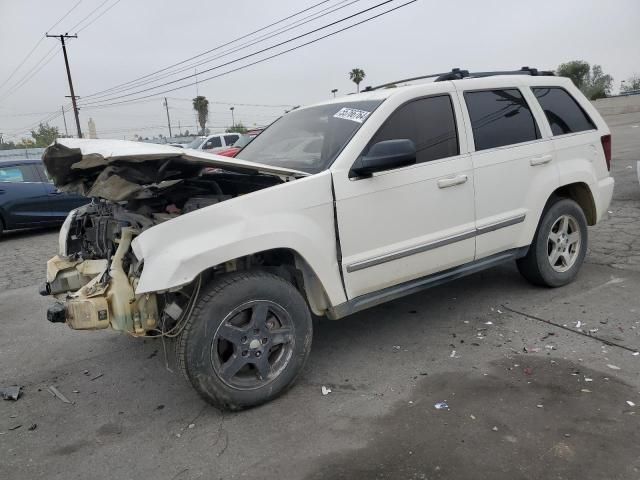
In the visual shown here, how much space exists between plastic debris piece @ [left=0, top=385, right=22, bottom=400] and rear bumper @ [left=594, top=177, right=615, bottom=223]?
5.18m

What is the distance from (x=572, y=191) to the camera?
507 centimetres

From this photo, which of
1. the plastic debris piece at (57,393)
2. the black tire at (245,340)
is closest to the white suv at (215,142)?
the plastic debris piece at (57,393)

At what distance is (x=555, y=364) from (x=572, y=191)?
2161 mm

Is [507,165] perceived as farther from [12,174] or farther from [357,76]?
[357,76]

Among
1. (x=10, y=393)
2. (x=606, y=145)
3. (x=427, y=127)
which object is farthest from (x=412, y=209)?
(x=10, y=393)

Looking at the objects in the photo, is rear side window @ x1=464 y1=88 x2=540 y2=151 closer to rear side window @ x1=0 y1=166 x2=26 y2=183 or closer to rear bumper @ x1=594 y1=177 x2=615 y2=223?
rear bumper @ x1=594 y1=177 x2=615 y2=223

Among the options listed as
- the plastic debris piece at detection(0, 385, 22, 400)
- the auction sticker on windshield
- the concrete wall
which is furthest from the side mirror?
the concrete wall

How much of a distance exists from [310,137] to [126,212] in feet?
4.82

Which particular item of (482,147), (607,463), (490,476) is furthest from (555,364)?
(482,147)

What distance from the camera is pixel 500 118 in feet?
14.2

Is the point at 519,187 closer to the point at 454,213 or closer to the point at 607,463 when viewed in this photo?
the point at 454,213

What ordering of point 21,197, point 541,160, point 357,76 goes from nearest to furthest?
point 541,160
point 21,197
point 357,76

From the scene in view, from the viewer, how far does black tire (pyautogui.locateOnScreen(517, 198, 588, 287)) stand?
185 inches

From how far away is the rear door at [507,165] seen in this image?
414 cm
